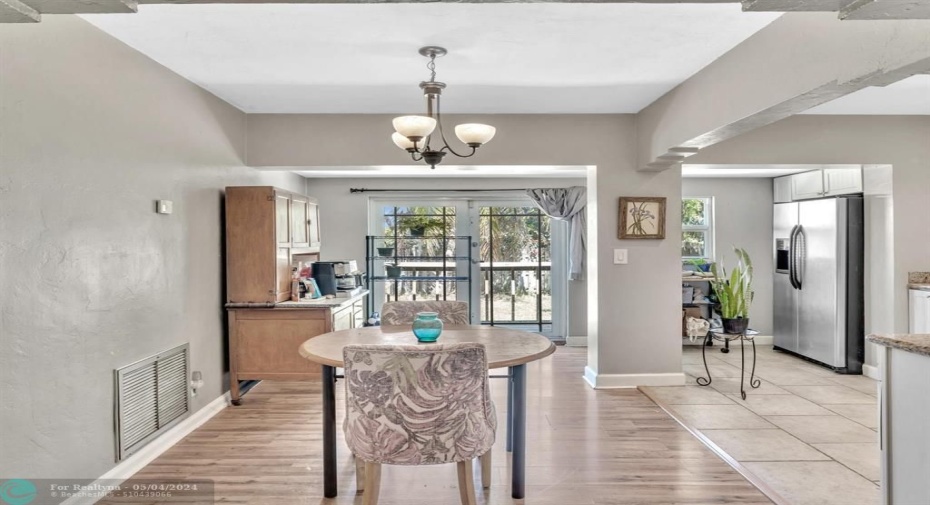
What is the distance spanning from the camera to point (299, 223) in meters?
4.20

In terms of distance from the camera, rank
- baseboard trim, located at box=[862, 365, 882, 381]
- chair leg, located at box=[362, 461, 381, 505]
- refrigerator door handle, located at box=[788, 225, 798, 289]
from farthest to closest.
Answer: refrigerator door handle, located at box=[788, 225, 798, 289]
baseboard trim, located at box=[862, 365, 882, 381]
chair leg, located at box=[362, 461, 381, 505]

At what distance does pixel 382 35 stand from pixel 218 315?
2356mm

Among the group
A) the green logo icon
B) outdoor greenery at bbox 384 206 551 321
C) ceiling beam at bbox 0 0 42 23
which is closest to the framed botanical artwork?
outdoor greenery at bbox 384 206 551 321

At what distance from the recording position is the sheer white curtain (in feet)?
18.6

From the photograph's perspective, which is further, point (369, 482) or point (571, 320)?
point (571, 320)

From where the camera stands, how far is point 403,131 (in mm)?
2523

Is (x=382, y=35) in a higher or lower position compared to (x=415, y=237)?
higher

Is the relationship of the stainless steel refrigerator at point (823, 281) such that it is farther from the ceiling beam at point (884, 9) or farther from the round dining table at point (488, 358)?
the ceiling beam at point (884, 9)

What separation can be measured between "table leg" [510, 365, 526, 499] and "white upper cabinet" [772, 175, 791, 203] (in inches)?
184

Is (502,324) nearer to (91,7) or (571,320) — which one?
(571,320)

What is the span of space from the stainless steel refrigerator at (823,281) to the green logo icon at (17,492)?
18.7ft

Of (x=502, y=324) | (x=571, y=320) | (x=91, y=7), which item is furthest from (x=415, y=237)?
(x=91, y=7)

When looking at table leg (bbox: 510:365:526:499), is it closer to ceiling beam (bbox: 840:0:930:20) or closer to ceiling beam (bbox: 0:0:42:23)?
ceiling beam (bbox: 840:0:930:20)

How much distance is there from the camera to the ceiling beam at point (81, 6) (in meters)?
1.26
